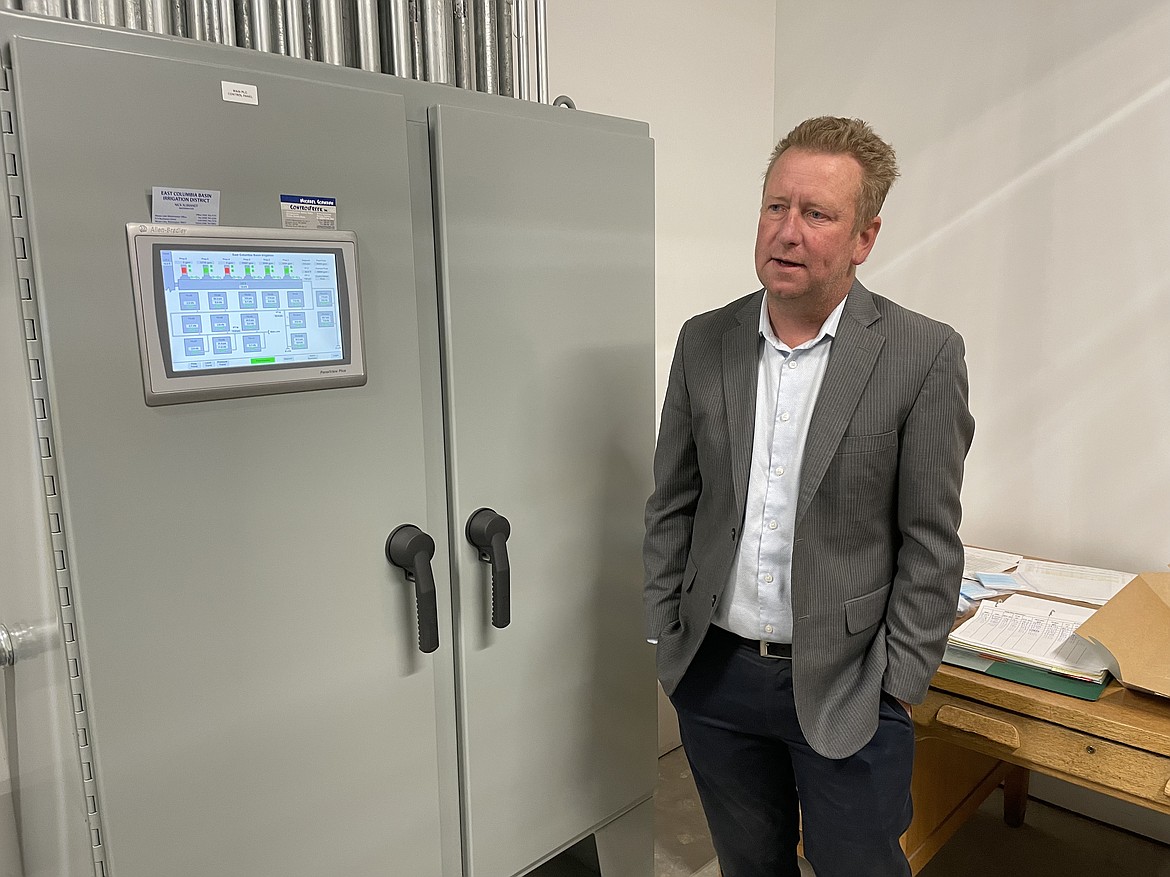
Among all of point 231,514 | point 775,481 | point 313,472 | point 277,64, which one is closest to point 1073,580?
point 775,481

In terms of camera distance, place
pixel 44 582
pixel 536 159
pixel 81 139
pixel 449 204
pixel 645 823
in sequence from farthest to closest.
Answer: pixel 645 823 < pixel 536 159 < pixel 449 204 < pixel 44 582 < pixel 81 139

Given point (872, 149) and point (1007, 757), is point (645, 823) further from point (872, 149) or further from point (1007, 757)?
point (872, 149)

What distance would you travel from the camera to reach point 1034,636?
1.81 m

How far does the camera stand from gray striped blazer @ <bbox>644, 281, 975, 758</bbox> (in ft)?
4.50

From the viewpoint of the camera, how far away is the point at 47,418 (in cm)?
Answer: 101

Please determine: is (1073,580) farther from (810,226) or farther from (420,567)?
(420,567)

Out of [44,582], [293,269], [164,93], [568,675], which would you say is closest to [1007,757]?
[568,675]

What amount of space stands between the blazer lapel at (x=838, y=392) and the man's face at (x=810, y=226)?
76mm

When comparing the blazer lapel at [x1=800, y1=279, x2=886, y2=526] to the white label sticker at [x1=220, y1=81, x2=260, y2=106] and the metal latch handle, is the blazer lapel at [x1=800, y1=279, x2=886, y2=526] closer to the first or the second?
the metal latch handle

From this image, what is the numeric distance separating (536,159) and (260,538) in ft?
2.51

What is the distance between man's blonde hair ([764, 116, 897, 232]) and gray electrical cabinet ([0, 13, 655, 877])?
39cm

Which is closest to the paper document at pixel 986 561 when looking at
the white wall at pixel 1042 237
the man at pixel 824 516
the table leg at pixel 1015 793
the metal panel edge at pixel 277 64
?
the white wall at pixel 1042 237

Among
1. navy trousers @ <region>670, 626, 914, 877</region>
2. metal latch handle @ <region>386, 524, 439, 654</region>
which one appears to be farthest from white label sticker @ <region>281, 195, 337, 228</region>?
navy trousers @ <region>670, 626, 914, 877</region>

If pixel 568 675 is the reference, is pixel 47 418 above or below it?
above
